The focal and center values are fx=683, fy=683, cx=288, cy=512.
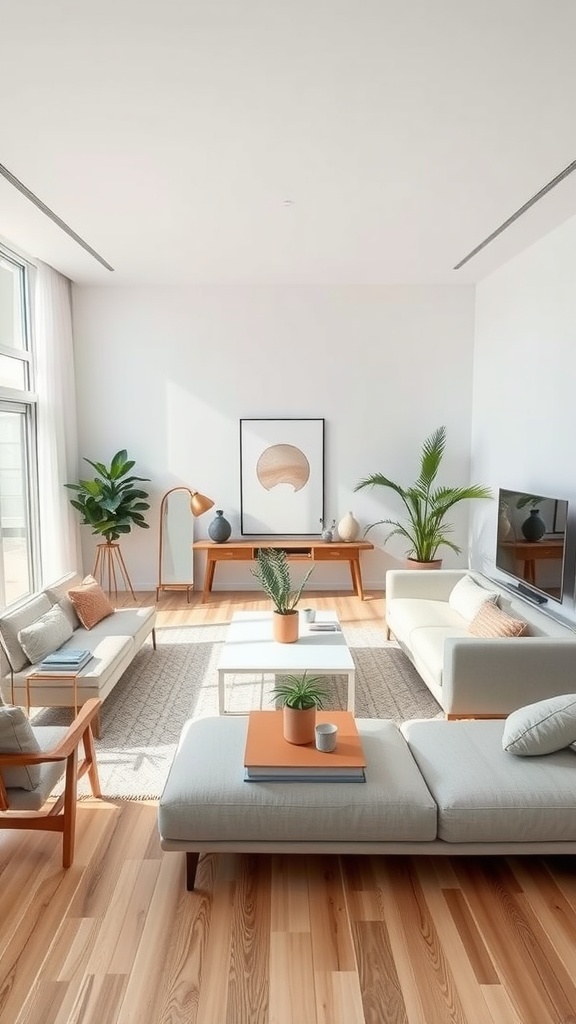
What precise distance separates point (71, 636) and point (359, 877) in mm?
2452

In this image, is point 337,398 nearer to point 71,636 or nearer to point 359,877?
point 71,636

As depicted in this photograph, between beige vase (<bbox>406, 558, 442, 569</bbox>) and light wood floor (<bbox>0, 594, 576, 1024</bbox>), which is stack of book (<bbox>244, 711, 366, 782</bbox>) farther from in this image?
beige vase (<bbox>406, 558, 442, 569</bbox>)

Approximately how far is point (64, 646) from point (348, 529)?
3.24 m

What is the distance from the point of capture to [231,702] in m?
4.09

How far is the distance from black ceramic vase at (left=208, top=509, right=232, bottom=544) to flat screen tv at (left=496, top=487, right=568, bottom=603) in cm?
260

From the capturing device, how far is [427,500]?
21.4 ft

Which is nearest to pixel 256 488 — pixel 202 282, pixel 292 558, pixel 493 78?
pixel 292 558

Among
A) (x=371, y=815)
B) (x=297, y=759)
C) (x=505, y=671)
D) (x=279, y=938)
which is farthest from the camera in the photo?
(x=505, y=671)

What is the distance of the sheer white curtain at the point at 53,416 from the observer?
5918 millimetres

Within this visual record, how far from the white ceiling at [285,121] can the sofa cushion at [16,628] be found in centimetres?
Answer: 240

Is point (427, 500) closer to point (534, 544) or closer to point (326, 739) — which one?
point (534, 544)

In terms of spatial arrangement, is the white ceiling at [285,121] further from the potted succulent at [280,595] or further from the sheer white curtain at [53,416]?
the potted succulent at [280,595]

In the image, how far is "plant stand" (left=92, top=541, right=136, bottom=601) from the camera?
260 inches

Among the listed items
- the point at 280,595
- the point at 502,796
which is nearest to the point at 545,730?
the point at 502,796
